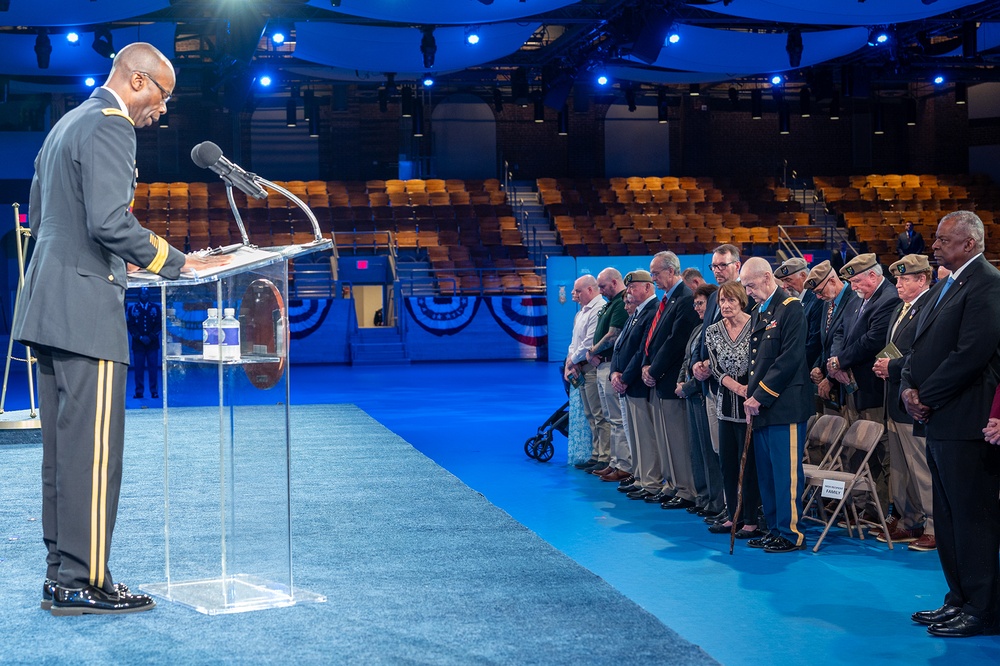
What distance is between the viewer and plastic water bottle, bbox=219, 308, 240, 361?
13.1ft

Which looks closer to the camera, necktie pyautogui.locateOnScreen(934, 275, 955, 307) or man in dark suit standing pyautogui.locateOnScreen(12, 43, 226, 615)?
man in dark suit standing pyautogui.locateOnScreen(12, 43, 226, 615)

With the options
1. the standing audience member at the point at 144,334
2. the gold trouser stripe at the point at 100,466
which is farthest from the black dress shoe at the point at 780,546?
the standing audience member at the point at 144,334

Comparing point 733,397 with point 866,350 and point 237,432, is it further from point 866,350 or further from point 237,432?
point 237,432

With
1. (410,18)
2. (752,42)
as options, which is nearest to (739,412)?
(410,18)

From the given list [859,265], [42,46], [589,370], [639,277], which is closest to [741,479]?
[859,265]

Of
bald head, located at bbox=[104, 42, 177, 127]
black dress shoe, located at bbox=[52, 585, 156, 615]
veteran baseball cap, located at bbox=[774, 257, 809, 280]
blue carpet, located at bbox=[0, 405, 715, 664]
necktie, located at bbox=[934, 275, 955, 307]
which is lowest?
blue carpet, located at bbox=[0, 405, 715, 664]

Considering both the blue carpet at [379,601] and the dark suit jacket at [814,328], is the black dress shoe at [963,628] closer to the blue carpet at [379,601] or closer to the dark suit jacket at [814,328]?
the blue carpet at [379,601]

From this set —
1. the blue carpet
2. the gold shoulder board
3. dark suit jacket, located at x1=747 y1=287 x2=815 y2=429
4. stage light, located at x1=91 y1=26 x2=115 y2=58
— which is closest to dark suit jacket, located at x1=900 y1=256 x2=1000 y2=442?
dark suit jacket, located at x1=747 y1=287 x2=815 y2=429

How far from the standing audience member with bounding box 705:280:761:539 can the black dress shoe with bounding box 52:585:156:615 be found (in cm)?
348

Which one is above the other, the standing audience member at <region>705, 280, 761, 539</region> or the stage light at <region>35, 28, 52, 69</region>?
the stage light at <region>35, 28, 52, 69</region>

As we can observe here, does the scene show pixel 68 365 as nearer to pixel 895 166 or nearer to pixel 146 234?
→ pixel 146 234

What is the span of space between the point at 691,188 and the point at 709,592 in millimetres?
22598

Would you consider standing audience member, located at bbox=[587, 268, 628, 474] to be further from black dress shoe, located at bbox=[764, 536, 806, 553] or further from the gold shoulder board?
the gold shoulder board

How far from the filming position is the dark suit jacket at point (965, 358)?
4.32m
